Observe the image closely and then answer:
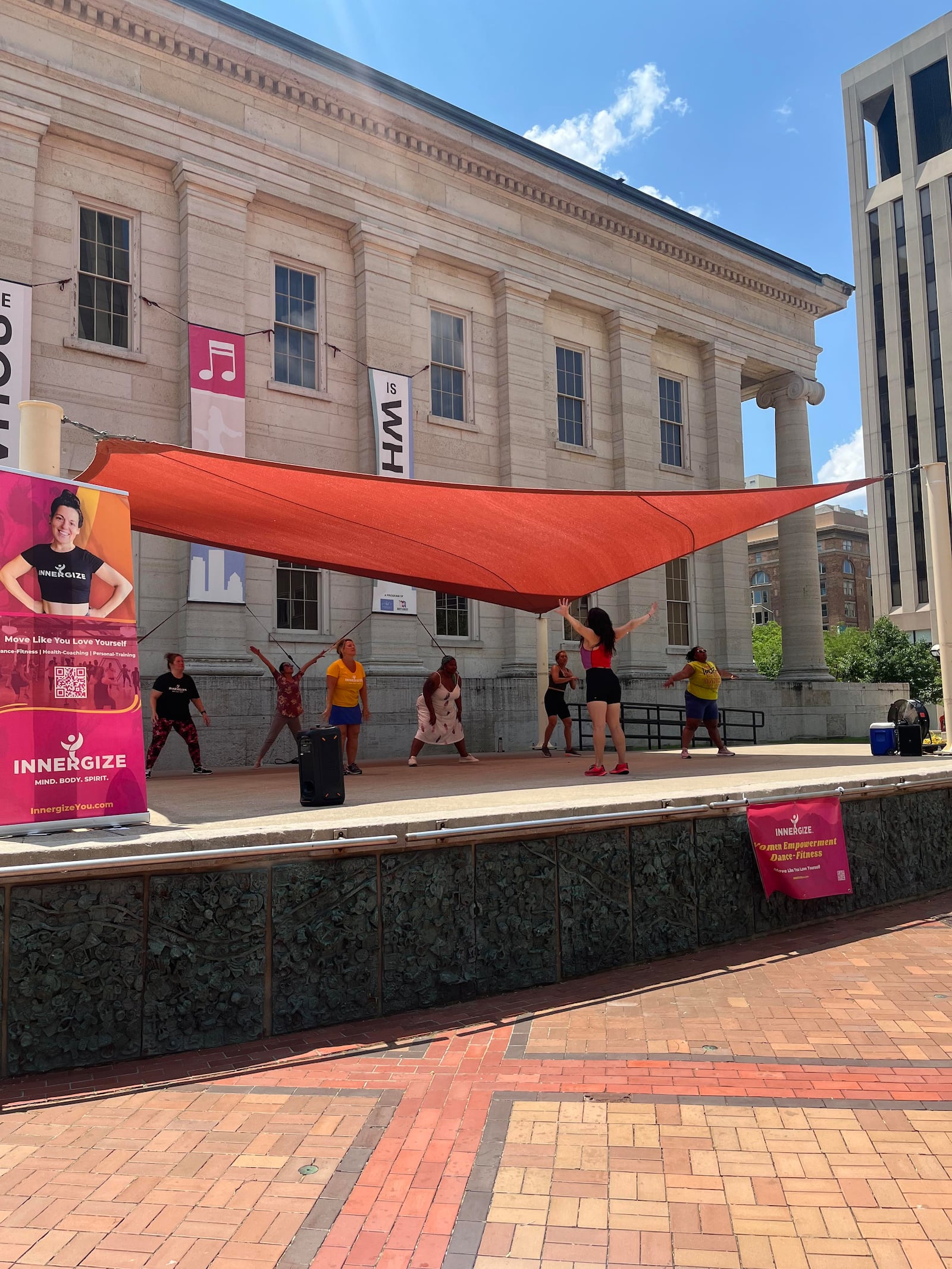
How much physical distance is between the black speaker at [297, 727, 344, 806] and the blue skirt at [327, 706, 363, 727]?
11.5ft

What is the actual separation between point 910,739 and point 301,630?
1030cm

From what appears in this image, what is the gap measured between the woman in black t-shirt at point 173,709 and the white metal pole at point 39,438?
6.21 m

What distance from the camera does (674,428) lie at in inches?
967

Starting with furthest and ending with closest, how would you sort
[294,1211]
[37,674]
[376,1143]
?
[37,674], [376,1143], [294,1211]

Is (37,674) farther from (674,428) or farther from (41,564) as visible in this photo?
(674,428)

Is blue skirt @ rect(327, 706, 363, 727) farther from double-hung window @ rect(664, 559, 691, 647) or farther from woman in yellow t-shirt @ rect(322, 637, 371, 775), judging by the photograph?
double-hung window @ rect(664, 559, 691, 647)

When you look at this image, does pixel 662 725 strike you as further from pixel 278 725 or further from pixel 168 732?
pixel 168 732

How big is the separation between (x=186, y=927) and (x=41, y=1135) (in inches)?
44.8

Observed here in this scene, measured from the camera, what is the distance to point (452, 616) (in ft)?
64.2

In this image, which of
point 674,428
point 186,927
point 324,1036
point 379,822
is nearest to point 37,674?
point 186,927

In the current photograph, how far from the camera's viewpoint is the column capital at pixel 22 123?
46.1 ft

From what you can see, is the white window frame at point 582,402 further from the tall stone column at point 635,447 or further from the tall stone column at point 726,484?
the tall stone column at point 726,484

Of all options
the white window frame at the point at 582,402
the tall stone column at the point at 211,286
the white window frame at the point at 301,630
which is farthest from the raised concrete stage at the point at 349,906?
the white window frame at the point at 582,402

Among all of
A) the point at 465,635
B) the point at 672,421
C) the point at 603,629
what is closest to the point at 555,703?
the point at 465,635
